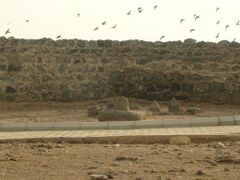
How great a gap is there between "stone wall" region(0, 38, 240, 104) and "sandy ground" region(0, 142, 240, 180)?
22.8 ft

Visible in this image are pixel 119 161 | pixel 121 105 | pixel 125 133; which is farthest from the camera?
pixel 121 105

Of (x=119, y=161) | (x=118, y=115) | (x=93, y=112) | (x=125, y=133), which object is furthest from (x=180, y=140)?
(x=93, y=112)

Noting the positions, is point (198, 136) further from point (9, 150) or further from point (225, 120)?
point (9, 150)

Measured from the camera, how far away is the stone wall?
15.4 meters

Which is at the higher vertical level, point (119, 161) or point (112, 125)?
point (112, 125)

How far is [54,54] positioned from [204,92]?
4169 mm

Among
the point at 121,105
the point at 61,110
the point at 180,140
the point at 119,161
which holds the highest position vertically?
the point at 121,105

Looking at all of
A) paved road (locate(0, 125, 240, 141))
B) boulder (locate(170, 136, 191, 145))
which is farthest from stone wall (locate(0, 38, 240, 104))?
boulder (locate(170, 136, 191, 145))

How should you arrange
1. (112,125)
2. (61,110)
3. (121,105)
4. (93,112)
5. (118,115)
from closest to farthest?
1. (112,125)
2. (118,115)
3. (121,105)
4. (93,112)
5. (61,110)

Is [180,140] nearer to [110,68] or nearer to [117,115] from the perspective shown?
[117,115]

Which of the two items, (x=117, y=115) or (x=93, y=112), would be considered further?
(x=93, y=112)

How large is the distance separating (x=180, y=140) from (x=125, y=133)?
3.67 ft

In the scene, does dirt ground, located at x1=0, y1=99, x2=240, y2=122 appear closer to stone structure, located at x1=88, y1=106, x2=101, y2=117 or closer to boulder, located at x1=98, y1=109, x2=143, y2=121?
stone structure, located at x1=88, y1=106, x2=101, y2=117

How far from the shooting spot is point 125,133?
30.5ft
